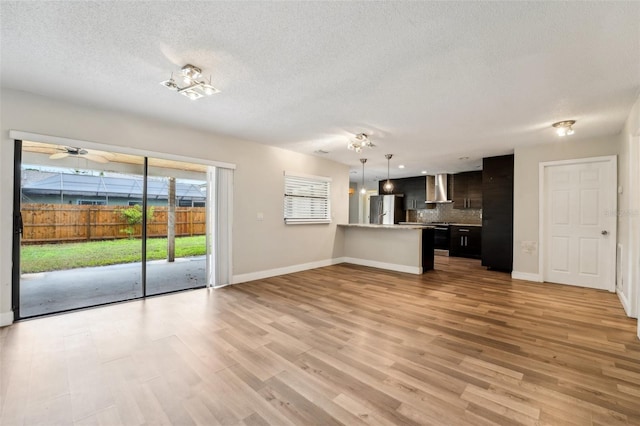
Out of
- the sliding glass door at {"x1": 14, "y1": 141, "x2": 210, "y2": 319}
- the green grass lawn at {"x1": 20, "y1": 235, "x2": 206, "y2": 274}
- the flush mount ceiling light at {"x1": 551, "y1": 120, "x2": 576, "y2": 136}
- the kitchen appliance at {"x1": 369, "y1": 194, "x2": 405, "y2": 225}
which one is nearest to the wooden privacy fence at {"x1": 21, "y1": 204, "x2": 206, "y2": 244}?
the sliding glass door at {"x1": 14, "y1": 141, "x2": 210, "y2": 319}

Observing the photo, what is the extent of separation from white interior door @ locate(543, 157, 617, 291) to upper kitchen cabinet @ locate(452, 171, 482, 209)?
9.33 ft

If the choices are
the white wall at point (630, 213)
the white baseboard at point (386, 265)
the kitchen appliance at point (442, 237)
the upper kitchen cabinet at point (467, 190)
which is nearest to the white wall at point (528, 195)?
the white wall at point (630, 213)

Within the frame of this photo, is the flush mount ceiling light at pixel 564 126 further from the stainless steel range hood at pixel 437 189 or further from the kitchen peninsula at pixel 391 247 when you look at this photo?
the stainless steel range hood at pixel 437 189

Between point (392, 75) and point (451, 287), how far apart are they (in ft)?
11.9

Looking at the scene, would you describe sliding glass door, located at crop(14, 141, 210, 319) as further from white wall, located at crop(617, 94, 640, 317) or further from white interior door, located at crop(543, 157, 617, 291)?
white interior door, located at crop(543, 157, 617, 291)

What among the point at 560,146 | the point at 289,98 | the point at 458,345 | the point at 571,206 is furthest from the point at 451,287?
the point at 289,98

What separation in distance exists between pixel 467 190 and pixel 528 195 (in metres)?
2.94

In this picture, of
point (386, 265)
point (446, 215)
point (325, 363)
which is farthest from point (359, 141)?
point (446, 215)

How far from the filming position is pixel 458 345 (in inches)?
97.8

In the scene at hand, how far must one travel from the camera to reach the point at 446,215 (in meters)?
8.84

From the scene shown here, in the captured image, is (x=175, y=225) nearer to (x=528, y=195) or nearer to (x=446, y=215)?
(x=528, y=195)

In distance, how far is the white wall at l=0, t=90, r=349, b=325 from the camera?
288cm

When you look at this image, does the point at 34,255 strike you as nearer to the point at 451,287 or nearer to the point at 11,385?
the point at 11,385

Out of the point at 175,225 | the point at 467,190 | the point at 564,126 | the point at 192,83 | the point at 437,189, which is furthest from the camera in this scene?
the point at 437,189
